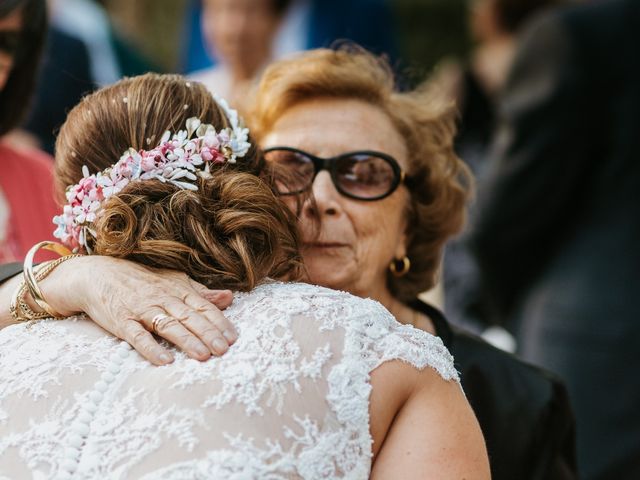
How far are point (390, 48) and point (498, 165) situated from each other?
1520 millimetres

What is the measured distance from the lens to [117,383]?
6.59 feet

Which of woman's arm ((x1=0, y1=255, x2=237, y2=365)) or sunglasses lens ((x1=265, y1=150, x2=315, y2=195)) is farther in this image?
sunglasses lens ((x1=265, y1=150, x2=315, y2=195))

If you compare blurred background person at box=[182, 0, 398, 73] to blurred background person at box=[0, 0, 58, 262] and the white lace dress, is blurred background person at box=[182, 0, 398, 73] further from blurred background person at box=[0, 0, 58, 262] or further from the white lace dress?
the white lace dress

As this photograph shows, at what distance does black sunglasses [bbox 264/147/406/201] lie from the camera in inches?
116

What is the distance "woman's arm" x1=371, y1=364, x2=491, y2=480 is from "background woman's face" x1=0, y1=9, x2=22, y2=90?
1918 mm

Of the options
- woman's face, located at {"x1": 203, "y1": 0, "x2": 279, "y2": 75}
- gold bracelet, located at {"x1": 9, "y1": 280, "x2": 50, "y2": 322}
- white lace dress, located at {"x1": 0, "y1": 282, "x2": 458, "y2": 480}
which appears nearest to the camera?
white lace dress, located at {"x1": 0, "y1": 282, "x2": 458, "y2": 480}

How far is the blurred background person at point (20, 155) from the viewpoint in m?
3.42

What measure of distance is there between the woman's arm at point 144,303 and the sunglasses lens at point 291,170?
0.68m

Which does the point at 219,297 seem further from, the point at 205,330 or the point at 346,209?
the point at 346,209

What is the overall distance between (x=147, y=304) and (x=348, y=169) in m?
1.00

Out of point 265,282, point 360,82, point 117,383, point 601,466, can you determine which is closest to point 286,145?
point 360,82

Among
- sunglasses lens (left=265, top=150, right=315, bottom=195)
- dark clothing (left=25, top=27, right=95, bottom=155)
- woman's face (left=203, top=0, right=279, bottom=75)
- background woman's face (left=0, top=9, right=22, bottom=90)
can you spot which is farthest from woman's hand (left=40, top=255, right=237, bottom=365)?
woman's face (left=203, top=0, right=279, bottom=75)

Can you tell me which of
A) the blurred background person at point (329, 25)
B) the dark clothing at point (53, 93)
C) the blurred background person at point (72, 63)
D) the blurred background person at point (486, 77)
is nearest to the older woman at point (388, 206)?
the blurred background person at point (72, 63)

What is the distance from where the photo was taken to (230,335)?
204 cm
